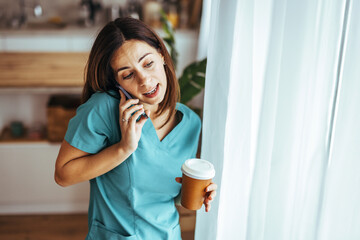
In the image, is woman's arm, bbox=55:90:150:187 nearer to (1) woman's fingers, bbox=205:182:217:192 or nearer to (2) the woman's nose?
(2) the woman's nose

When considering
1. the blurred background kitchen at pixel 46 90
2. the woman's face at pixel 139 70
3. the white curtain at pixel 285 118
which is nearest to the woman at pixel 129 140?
the woman's face at pixel 139 70

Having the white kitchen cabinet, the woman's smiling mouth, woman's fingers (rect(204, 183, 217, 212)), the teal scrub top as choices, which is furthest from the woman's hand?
the white kitchen cabinet

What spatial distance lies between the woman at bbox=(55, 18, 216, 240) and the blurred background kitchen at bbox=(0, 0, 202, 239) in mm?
1224

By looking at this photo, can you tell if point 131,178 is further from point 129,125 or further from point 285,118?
point 285,118

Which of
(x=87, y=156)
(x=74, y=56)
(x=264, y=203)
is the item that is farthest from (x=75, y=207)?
(x=264, y=203)

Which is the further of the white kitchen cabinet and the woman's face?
the white kitchen cabinet

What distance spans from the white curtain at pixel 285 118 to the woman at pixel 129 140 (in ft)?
0.37

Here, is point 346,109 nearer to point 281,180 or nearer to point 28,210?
point 281,180

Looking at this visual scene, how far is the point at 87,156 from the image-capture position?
2.71 feet

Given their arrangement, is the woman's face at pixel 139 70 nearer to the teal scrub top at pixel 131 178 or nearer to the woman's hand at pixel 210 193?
the teal scrub top at pixel 131 178

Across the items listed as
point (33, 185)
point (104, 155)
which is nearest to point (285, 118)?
point (104, 155)

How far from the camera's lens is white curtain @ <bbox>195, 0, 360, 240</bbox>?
68cm

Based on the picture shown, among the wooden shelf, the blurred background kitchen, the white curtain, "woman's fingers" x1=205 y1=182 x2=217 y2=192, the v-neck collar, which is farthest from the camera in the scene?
the blurred background kitchen

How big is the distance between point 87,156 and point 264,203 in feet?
1.47
